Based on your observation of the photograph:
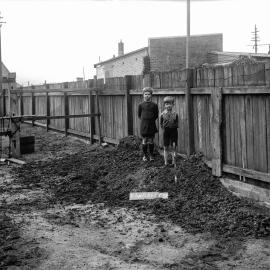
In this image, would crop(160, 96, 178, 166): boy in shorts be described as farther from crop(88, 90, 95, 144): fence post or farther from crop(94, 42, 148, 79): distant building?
crop(94, 42, 148, 79): distant building

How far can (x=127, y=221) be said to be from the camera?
675 cm

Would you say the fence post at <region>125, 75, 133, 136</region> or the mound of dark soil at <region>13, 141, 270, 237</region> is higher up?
the fence post at <region>125, 75, 133, 136</region>

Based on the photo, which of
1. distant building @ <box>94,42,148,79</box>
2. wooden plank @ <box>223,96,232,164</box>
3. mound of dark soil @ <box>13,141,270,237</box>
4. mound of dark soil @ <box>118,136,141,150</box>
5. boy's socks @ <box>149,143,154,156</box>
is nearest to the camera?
mound of dark soil @ <box>13,141,270,237</box>

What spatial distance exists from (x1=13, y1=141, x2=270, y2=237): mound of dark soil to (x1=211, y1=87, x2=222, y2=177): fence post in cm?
24

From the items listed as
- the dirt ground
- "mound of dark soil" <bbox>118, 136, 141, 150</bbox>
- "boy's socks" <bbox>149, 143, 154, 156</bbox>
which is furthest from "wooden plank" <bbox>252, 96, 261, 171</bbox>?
"mound of dark soil" <bbox>118, 136, 141, 150</bbox>

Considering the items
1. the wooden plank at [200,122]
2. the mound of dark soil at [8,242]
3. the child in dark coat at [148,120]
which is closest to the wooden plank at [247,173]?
the wooden plank at [200,122]

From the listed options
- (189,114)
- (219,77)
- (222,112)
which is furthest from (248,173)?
(189,114)

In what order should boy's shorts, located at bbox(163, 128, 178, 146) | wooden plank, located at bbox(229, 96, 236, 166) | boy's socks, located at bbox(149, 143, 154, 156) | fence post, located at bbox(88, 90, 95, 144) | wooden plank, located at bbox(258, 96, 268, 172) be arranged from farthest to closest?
fence post, located at bbox(88, 90, 95, 144), boy's socks, located at bbox(149, 143, 154, 156), boy's shorts, located at bbox(163, 128, 178, 146), wooden plank, located at bbox(229, 96, 236, 166), wooden plank, located at bbox(258, 96, 268, 172)

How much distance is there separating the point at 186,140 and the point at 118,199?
6.56 feet

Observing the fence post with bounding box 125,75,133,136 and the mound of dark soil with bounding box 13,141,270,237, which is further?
the fence post with bounding box 125,75,133,136

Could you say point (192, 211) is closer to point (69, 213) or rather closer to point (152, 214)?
point (152, 214)

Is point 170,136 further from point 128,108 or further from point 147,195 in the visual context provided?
point 128,108

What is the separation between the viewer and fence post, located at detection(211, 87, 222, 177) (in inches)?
305

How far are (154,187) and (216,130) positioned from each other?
1.51 m
